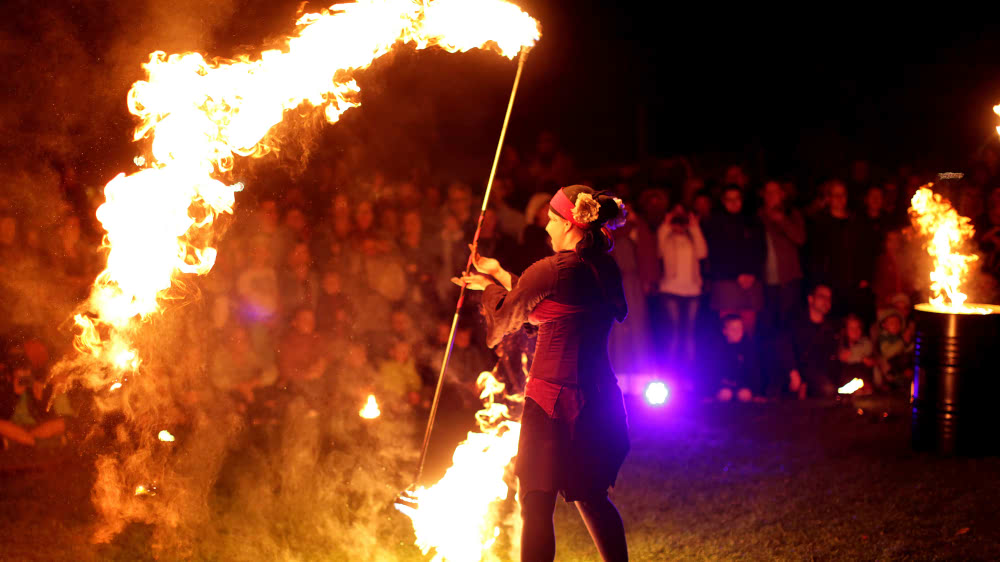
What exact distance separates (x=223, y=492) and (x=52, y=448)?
1.77 m

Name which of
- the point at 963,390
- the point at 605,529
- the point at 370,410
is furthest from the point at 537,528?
the point at 963,390

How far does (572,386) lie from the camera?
3984 millimetres

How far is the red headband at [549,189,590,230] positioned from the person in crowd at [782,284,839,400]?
228 inches

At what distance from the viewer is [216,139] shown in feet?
15.9

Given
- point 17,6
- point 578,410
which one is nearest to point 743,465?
point 578,410

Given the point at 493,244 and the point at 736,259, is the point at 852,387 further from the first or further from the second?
the point at 493,244

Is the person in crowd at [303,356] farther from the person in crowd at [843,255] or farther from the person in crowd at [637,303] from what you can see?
the person in crowd at [843,255]

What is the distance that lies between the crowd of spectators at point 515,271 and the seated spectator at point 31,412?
0.01 meters

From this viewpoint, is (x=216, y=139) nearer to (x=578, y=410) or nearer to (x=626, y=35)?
(x=578, y=410)

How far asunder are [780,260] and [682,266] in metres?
0.99

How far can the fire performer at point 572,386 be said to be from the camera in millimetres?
3959

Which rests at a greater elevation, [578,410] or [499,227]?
[499,227]

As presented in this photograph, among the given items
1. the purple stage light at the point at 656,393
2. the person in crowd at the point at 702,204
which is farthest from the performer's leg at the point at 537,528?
the person in crowd at the point at 702,204

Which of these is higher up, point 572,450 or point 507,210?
point 507,210
